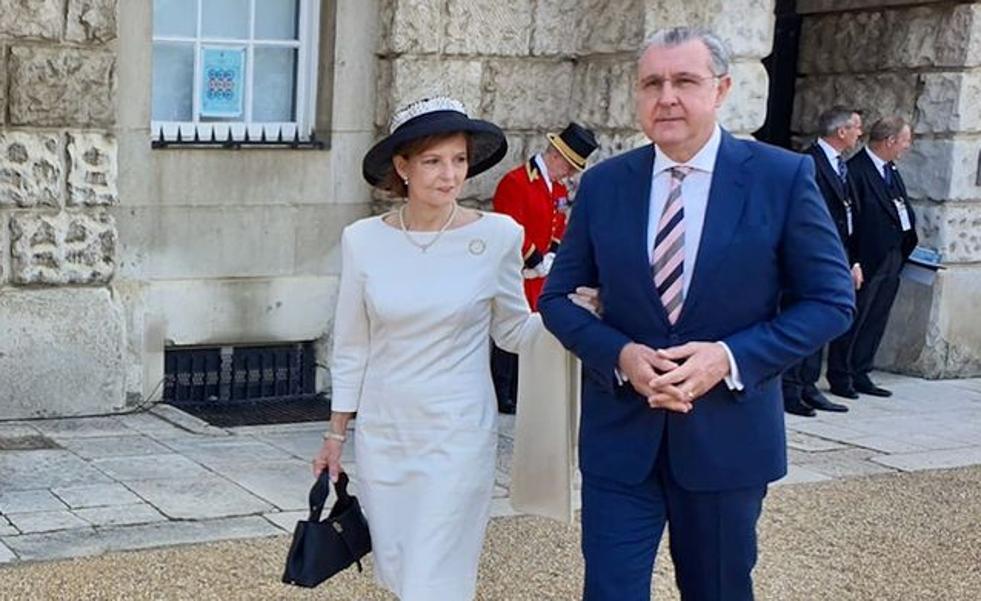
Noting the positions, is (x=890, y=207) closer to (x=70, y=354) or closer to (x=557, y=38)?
(x=557, y=38)

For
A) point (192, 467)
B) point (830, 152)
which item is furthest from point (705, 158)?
point (830, 152)

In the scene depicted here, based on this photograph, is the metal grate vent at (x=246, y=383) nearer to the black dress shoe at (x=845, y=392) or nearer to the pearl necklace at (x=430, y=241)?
the black dress shoe at (x=845, y=392)

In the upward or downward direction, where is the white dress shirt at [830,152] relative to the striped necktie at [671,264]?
upward

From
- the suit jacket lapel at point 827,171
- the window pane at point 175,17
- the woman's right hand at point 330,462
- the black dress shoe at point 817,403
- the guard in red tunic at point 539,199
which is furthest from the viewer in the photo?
the black dress shoe at point 817,403

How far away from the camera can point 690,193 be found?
393 cm

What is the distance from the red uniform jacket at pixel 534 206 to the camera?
27.7 feet

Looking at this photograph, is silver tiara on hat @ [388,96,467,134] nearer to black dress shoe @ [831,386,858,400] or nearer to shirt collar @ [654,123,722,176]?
shirt collar @ [654,123,722,176]

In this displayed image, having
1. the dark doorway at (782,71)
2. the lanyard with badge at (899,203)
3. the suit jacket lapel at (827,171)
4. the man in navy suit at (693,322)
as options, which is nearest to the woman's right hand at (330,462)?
the man in navy suit at (693,322)

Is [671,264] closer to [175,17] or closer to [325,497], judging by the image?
[325,497]

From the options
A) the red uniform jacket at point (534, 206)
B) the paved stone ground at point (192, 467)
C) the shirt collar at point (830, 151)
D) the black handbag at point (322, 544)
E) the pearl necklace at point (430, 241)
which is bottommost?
the paved stone ground at point (192, 467)

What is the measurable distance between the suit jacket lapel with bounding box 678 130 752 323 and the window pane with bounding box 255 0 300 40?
218 inches

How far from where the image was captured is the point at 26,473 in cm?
704

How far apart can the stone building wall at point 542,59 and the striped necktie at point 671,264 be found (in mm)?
5132

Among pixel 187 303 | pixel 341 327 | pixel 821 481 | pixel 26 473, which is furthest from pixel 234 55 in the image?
pixel 341 327
